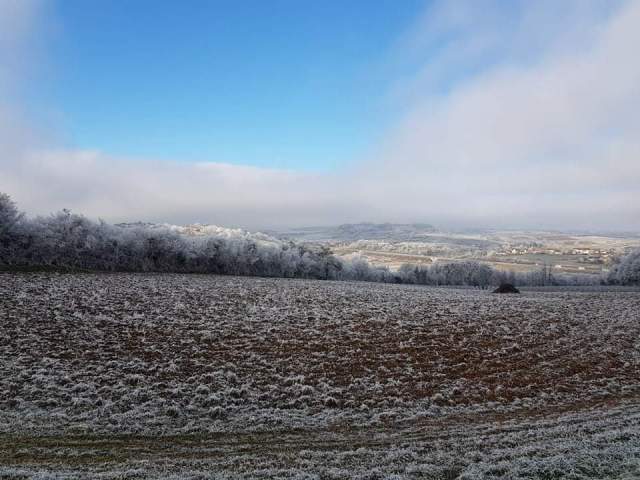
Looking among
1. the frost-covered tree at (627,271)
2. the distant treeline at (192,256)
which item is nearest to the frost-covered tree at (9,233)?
the distant treeline at (192,256)

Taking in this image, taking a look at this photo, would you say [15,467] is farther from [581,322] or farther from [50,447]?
[581,322]

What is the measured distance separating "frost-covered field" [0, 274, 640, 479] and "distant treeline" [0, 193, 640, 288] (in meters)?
31.4

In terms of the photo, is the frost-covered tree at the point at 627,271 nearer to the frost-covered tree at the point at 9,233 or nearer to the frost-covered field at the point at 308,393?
the frost-covered field at the point at 308,393

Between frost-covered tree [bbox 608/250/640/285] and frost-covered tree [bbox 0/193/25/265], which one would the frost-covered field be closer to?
frost-covered tree [bbox 0/193/25/265]

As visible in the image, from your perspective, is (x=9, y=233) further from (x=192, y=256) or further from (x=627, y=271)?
(x=627, y=271)

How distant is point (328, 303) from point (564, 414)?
21.5 m

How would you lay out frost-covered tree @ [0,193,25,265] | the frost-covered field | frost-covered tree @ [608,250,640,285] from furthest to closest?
frost-covered tree @ [608,250,640,285] < frost-covered tree @ [0,193,25,265] < the frost-covered field

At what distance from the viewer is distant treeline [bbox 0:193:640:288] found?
54.8 m

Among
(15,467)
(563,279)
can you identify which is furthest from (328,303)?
(563,279)

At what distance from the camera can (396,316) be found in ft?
92.9

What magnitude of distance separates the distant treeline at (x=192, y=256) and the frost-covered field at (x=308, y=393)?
3138 centimetres

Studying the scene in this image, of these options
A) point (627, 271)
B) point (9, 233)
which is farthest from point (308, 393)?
point (627, 271)

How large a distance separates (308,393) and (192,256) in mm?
57502

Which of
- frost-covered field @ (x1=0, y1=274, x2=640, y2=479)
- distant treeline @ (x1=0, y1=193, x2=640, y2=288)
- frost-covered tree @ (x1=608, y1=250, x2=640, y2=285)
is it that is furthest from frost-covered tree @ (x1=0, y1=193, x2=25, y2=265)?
frost-covered tree @ (x1=608, y1=250, x2=640, y2=285)
